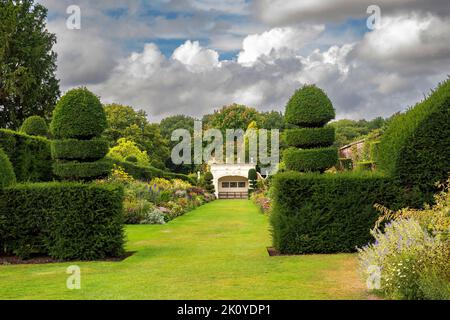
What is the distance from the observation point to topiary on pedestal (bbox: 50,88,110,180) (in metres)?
12.7

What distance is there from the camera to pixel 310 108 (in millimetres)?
13312

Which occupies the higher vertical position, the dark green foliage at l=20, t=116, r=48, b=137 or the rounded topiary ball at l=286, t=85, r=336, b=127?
the dark green foliage at l=20, t=116, r=48, b=137

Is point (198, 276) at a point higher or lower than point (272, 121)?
lower

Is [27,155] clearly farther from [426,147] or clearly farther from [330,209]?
[426,147]

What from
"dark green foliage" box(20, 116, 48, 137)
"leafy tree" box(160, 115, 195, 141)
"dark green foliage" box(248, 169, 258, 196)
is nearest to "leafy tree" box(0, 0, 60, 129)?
"dark green foliage" box(20, 116, 48, 137)

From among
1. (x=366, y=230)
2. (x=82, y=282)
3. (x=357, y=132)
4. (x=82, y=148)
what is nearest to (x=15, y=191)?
(x=82, y=148)

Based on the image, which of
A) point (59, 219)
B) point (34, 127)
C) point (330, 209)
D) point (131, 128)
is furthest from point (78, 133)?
point (131, 128)

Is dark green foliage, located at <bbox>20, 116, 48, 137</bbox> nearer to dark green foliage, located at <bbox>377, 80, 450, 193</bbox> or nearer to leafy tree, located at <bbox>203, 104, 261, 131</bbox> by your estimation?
dark green foliage, located at <bbox>377, 80, 450, 193</bbox>

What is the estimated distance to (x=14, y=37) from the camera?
1564 inches

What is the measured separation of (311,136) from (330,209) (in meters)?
2.33

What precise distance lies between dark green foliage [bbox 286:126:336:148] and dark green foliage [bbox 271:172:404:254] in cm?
178

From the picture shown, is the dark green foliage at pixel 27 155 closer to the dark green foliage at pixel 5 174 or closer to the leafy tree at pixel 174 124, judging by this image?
the dark green foliage at pixel 5 174

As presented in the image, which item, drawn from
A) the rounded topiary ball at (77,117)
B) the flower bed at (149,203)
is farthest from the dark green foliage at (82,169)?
the flower bed at (149,203)

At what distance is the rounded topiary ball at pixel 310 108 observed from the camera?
1329 centimetres
